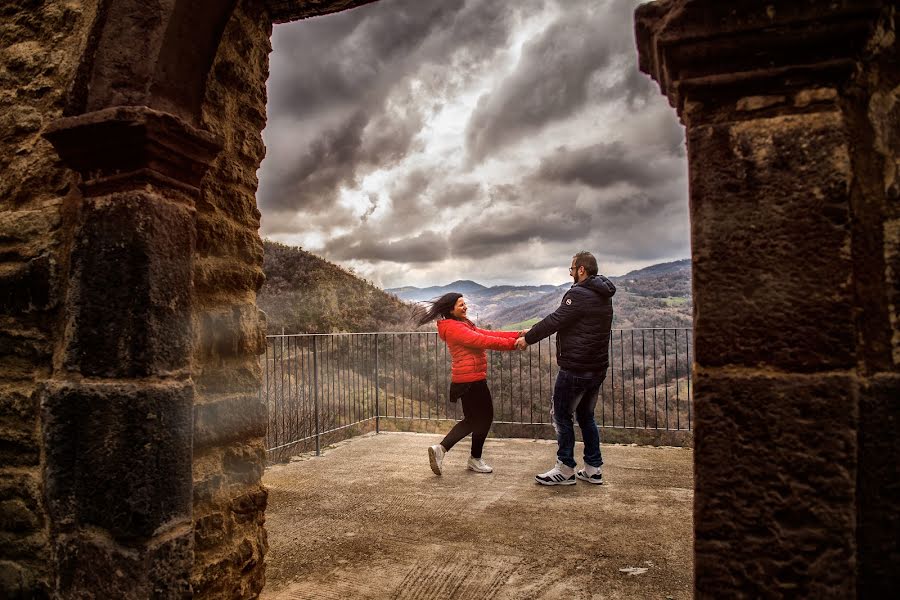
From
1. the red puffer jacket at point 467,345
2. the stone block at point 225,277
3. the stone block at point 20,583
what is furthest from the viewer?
the red puffer jacket at point 467,345

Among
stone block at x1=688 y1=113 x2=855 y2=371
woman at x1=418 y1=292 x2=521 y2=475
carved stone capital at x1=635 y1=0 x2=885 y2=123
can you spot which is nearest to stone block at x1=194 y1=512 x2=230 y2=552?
stone block at x1=688 y1=113 x2=855 y2=371

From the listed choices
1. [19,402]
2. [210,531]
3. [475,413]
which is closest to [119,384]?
[19,402]

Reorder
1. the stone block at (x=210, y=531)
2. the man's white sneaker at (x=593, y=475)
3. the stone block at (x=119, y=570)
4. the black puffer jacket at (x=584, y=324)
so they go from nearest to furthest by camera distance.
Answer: the stone block at (x=119, y=570) → the stone block at (x=210, y=531) → the black puffer jacket at (x=584, y=324) → the man's white sneaker at (x=593, y=475)

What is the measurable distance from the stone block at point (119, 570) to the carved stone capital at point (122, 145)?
4.76ft

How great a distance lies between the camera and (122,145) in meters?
2.17

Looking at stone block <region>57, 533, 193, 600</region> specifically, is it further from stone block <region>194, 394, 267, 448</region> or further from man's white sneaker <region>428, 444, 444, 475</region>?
man's white sneaker <region>428, 444, 444, 475</region>

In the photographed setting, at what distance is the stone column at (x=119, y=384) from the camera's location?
213 cm

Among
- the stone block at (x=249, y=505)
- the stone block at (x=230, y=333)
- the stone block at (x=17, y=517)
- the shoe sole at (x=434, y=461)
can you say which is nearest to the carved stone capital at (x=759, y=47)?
the stone block at (x=230, y=333)

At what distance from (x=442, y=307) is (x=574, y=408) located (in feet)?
5.21

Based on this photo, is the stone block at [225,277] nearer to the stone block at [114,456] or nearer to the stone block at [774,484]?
the stone block at [114,456]

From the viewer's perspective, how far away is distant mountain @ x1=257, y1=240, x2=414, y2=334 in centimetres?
1631

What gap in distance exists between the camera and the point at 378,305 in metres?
19.0

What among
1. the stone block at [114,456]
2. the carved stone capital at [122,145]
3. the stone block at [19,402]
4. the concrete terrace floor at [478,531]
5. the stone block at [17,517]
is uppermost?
the carved stone capital at [122,145]

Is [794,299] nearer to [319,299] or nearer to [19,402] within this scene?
[19,402]
